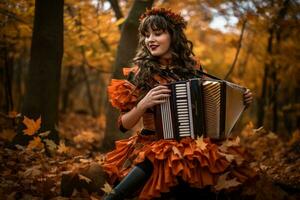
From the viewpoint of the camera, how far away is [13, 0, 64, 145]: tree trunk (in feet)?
15.9

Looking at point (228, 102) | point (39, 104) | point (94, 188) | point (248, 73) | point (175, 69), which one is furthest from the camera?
point (248, 73)

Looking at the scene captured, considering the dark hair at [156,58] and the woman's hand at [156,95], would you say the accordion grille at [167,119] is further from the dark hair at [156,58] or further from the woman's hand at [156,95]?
the dark hair at [156,58]

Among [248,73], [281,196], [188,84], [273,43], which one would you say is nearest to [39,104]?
[188,84]

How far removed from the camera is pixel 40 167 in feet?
13.2

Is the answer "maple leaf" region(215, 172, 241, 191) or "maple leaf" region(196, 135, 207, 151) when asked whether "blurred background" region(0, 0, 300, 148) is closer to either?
"maple leaf" region(196, 135, 207, 151)

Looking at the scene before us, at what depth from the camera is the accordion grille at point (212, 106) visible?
10.4ft

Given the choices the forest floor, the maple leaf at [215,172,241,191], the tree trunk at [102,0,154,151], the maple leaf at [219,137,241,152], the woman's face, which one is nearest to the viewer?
the maple leaf at [215,172,241,191]

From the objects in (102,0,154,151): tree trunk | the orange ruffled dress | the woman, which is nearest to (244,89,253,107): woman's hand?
the woman

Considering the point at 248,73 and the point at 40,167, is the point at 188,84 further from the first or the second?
the point at 248,73

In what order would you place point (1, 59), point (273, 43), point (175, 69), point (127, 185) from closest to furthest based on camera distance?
point (127, 185)
point (175, 69)
point (1, 59)
point (273, 43)

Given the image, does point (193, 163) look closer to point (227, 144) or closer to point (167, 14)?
point (227, 144)

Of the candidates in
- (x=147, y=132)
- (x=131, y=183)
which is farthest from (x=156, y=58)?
(x=131, y=183)

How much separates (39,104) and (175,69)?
2.14 meters

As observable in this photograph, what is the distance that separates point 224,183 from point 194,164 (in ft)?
0.88
